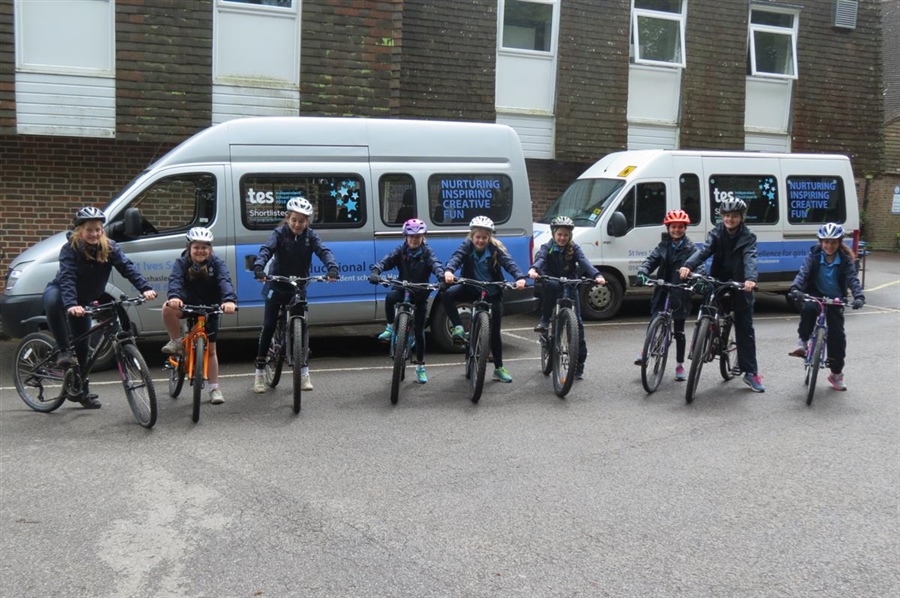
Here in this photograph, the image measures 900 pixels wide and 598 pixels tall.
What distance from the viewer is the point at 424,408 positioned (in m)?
7.96

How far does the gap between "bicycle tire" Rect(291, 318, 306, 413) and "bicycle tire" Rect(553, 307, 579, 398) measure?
2.41 meters

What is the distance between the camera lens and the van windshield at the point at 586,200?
1350 centimetres

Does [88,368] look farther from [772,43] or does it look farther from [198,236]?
[772,43]

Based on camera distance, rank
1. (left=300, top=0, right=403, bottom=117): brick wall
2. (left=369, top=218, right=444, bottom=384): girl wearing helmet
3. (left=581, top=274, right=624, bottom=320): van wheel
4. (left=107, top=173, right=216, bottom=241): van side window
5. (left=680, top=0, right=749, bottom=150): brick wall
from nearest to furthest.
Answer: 1. (left=369, top=218, right=444, bottom=384): girl wearing helmet
2. (left=107, top=173, right=216, bottom=241): van side window
3. (left=581, top=274, right=624, bottom=320): van wheel
4. (left=300, top=0, right=403, bottom=117): brick wall
5. (left=680, top=0, right=749, bottom=150): brick wall

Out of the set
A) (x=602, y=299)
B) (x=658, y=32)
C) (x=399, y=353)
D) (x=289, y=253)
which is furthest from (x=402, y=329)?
(x=658, y=32)

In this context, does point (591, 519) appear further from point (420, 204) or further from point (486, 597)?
point (420, 204)

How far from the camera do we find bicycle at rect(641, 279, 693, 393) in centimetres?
868

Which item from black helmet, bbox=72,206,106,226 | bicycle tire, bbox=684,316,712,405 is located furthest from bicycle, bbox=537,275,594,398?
black helmet, bbox=72,206,106,226

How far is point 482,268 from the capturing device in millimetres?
8805

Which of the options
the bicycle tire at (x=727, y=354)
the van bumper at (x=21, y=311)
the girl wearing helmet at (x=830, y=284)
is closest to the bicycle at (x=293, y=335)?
the van bumper at (x=21, y=311)

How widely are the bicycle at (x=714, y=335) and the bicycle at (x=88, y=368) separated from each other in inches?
185

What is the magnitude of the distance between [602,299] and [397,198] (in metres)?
4.44

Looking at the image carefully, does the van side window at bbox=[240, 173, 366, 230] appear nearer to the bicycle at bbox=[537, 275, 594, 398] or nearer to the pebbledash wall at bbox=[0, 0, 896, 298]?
the bicycle at bbox=[537, 275, 594, 398]

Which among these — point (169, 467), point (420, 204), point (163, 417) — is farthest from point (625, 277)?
point (169, 467)
